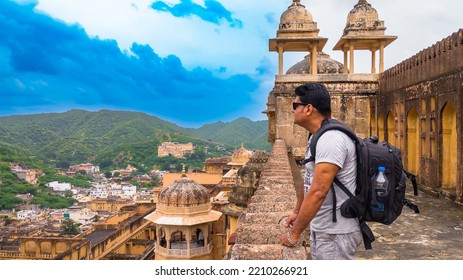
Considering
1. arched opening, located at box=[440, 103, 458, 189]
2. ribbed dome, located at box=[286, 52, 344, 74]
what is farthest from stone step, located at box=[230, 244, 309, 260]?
ribbed dome, located at box=[286, 52, 344, 74]

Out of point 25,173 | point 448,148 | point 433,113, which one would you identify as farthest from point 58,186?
point 448,148

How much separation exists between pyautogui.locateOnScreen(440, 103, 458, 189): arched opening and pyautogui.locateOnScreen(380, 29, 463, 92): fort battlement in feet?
2.75

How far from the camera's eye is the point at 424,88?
29.7 feet

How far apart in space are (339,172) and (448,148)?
22.9 feet

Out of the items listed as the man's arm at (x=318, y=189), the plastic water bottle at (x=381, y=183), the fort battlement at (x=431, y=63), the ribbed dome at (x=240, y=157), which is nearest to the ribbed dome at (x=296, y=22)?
the fort battlement at (x=431, y=63)

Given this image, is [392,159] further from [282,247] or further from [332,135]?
[282,247]

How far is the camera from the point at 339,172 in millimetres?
2391

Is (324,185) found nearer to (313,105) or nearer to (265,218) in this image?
(313,105)

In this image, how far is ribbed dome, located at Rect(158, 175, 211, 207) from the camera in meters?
16.3

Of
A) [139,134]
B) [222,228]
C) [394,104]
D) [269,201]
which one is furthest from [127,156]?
[269,201]

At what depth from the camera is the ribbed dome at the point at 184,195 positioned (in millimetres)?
16281

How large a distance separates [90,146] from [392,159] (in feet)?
308

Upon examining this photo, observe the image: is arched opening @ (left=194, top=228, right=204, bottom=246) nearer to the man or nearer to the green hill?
the man

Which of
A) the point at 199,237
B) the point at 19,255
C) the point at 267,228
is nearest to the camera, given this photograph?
the point at 267,228
